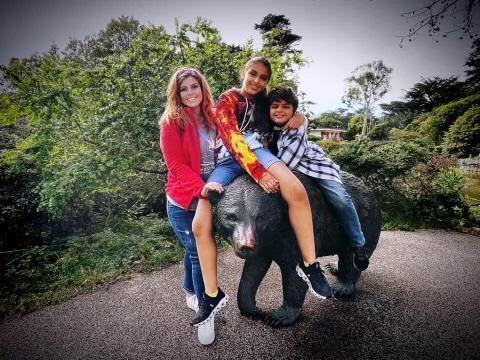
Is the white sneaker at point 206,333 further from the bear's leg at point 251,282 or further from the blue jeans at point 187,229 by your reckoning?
the bear's leg at point 251,282

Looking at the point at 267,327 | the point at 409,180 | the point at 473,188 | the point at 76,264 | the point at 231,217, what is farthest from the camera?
the point at 473,188

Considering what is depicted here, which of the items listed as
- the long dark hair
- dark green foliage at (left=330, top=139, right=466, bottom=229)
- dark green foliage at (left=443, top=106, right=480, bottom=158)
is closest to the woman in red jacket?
the long dark hair

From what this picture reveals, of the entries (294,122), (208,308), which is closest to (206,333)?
(208,308)

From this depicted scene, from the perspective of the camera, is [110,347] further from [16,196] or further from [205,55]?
[205,55]

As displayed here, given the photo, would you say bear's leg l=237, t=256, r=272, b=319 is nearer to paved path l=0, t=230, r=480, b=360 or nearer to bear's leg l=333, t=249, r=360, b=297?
paved path l=0, t=230, r=480, b=360

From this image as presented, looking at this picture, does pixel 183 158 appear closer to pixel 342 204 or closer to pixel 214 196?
pixel 214 196

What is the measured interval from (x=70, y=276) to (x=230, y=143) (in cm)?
327

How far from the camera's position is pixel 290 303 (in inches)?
109

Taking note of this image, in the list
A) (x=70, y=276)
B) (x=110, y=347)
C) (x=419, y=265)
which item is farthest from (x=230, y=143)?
(x=419, y=265)

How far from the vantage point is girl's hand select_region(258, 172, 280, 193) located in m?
2.14

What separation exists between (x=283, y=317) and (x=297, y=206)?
4.08 ft

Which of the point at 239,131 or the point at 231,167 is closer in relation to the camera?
the point at 239,131

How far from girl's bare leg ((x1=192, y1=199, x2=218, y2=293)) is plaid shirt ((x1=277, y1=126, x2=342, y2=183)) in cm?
78

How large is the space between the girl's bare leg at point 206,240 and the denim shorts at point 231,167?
0.73 ft
